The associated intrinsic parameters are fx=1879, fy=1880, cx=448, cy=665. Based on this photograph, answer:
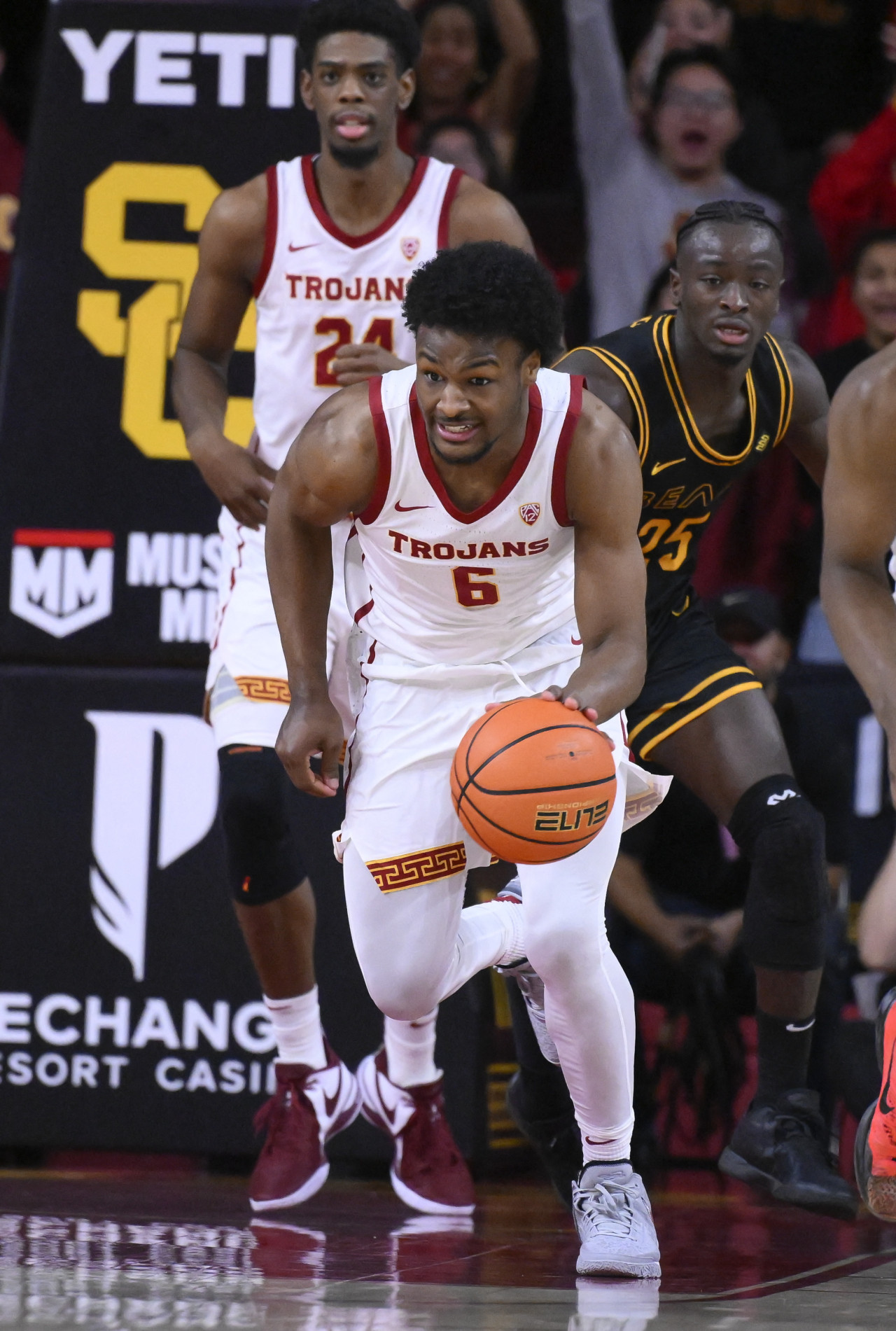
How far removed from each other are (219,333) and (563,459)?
135 centimetres

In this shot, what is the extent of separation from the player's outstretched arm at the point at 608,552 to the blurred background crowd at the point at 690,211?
5.68ft

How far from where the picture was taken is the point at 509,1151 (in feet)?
17.0

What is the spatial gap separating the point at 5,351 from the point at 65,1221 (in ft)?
7.86

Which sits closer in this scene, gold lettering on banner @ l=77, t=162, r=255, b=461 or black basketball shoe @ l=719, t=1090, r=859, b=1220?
black basketball shoe @ l=719, t=1090, r=859, b=1220

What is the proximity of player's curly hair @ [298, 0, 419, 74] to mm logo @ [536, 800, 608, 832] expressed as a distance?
2.08 meters

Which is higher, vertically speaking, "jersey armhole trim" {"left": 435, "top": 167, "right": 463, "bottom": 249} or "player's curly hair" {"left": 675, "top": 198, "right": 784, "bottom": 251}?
"jersey armhole trim" {"left": 435, "top": 167, "right": 463, "bottom": 249}

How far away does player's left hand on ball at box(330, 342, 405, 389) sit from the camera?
423 centimetres

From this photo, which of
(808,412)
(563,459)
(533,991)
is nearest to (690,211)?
(808,412)

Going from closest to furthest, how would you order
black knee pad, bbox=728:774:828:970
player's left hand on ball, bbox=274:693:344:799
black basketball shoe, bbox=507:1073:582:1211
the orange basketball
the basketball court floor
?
the basketball court floor, the orange basketball, player's left hand on ball, bbox=274:693:344:799, black knee pad, bbox=728:774:828:970, black basketball shoe, bbox=507:1073:582:1211

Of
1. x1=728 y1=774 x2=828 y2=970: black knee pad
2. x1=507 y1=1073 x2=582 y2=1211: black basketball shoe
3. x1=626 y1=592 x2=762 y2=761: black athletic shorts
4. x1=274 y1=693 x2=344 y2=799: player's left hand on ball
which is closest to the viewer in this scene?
x1=274 y1=693 x2=344 y2=799: player's left hand on ball

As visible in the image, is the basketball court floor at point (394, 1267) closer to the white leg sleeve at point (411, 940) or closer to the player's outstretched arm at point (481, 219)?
the white leg sleeve at point (411, 940)

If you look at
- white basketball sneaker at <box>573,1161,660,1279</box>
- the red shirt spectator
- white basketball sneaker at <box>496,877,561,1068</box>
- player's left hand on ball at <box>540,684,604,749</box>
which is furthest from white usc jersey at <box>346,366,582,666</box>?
the red shirt spectator

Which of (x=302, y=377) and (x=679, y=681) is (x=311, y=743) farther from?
(x=302, y=377)

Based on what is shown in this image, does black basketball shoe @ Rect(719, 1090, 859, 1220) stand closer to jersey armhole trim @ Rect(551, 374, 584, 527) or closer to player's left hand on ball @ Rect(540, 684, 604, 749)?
player's left hand on ball @ Rect(540, 684, 604, 749)
